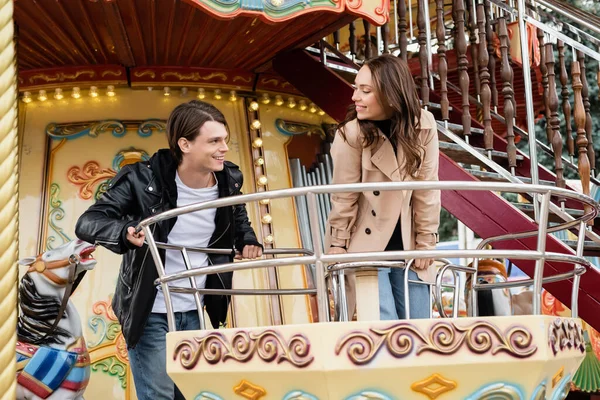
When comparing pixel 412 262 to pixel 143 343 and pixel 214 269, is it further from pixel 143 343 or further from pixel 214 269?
pixel 143 343

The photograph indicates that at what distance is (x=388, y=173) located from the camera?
132 inches

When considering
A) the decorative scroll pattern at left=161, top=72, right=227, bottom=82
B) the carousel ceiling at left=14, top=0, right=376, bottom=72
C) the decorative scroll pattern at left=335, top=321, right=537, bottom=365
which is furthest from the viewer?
the decorative scroll pattern at left=161, top=72, right=227, bottom=82

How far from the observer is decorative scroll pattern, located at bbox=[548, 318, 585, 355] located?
8.91 feet

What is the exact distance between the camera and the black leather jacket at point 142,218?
3.55 meters

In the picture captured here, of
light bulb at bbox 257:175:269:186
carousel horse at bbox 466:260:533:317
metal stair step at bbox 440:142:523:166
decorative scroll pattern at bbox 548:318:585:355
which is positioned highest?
metal stair step at bbox 440:142:523:166

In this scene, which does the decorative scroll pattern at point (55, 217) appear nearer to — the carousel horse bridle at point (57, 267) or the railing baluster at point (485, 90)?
the carousel horse bridle at point (57, 267)

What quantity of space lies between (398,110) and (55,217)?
297 centimetres

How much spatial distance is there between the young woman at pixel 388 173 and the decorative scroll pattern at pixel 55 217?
258 cm

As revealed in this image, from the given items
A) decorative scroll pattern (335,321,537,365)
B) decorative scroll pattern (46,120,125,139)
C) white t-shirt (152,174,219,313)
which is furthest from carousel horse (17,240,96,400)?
decorative scroll pattern (335,321,537,365)

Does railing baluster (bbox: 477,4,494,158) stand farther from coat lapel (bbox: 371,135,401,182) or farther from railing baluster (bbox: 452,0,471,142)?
coat lapel (bbox: 371,135,401,182)

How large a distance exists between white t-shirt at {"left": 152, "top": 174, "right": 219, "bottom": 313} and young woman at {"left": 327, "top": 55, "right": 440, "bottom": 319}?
657 mm

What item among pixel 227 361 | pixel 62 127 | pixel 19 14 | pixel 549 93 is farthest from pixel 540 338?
pixel 62 127

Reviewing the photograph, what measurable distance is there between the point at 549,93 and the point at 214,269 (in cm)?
340

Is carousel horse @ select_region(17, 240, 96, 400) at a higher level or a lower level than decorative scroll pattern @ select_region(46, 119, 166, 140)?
lower
